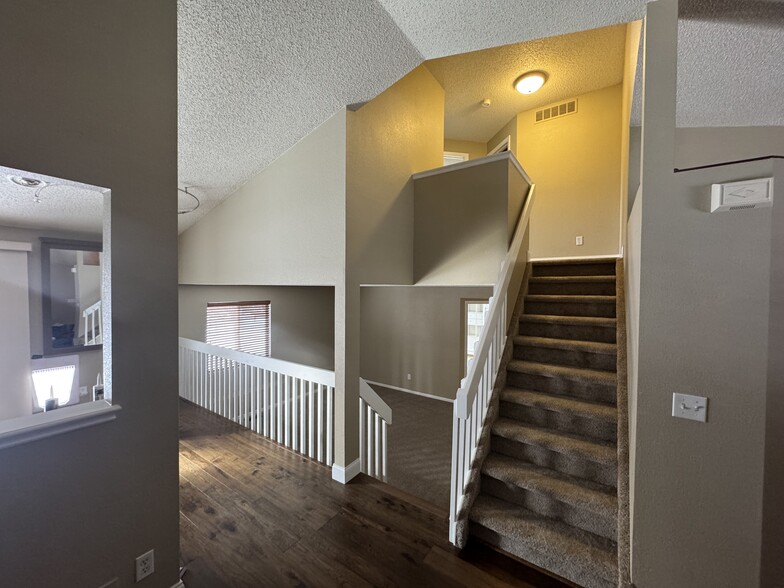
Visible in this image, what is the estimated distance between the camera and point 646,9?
1.69m

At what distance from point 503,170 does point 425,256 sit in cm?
113

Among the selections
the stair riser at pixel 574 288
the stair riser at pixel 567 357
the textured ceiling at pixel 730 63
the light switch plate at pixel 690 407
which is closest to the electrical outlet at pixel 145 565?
the light switch plate at pixel 690 407

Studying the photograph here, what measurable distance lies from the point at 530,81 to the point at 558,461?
446 centimetres

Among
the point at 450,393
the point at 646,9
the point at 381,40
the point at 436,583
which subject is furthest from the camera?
the point at 450,393

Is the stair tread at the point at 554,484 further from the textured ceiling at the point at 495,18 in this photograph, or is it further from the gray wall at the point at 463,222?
the textured ceiling at the point at 495,18

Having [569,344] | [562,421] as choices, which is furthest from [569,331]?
[562,421]

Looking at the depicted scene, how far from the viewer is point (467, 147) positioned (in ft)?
20.4

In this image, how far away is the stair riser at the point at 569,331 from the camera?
280 centimetres

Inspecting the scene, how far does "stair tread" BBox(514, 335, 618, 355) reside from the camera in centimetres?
258

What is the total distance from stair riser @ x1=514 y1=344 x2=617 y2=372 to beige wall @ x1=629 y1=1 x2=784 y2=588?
3.71ft

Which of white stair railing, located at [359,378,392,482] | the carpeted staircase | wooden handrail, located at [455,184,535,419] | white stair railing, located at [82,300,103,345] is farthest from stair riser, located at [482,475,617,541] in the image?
white stair railing, located at [82,300,103,345]

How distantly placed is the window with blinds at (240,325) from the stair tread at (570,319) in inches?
179

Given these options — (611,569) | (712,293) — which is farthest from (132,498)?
(712,293)

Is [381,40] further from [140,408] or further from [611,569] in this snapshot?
[611,569]
